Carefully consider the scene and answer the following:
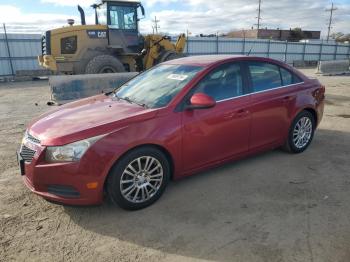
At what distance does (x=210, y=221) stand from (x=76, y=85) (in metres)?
6.25

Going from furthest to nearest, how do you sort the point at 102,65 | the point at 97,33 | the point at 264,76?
the point at 97,33
the point at 102,65
the point at 264,76

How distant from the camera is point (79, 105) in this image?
166 inches

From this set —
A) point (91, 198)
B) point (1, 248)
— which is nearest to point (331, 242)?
point (91, 198)

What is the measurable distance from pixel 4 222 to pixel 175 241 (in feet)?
6.00

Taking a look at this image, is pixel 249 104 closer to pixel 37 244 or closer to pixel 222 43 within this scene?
pixel 37 244

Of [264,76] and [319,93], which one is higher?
[264,76]

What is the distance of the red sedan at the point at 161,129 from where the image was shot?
124 inches

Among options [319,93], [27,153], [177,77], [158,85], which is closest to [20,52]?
[158,85]

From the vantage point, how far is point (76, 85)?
8344mm

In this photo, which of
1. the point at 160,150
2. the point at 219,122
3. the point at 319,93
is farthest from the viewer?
the point at 319,93

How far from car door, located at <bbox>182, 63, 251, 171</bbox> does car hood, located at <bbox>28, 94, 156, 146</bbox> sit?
0.57 meters

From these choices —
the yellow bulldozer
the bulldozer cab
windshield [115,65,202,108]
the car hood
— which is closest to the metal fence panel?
the yellow bulldozer

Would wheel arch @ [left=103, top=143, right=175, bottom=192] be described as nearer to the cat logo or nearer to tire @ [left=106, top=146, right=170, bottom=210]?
tire @ [left=106, top=146, right=170, bottom=210]

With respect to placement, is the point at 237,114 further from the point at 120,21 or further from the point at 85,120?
the point at 120,21
